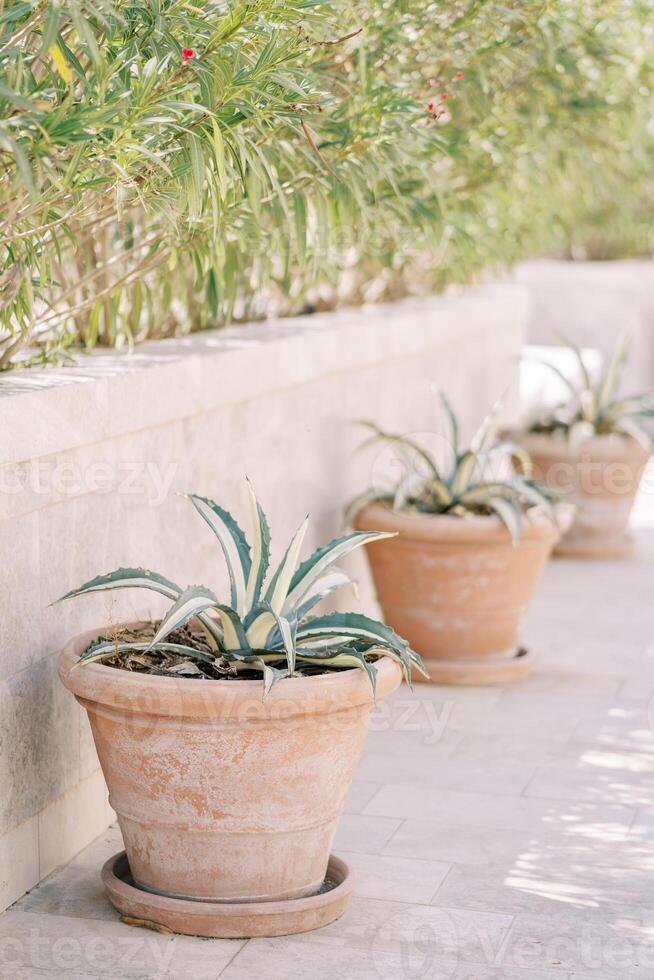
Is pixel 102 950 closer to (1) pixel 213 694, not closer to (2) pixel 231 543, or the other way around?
(1) pixel 213 694

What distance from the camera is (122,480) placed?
11.8ft

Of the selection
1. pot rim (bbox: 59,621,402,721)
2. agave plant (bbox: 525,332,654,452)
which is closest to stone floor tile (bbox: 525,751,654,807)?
pot rim (bbox: 59,621,402,721)

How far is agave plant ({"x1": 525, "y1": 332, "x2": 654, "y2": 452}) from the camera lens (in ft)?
22.8

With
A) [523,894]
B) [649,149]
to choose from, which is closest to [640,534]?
[649,149]

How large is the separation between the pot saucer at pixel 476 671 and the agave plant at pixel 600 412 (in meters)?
2.06

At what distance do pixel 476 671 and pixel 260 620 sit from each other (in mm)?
1985

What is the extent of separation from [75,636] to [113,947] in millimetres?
687

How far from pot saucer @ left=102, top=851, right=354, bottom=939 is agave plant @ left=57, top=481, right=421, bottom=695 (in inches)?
19.6

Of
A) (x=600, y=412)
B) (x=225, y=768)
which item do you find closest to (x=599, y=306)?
(x=600, y=412)

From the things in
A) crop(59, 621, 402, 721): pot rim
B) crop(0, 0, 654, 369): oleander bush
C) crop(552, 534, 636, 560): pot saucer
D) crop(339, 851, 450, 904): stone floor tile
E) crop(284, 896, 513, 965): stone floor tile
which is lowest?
crop(552, 534, 636, 560): pot saucer

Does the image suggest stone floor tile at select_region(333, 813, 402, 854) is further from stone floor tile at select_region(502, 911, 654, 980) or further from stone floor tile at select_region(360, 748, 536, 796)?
stone floor tile at select_region(502, 911, 654, 980)

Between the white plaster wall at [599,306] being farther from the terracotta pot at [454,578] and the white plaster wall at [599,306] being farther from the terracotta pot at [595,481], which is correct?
the terracotta pot at [454,578]

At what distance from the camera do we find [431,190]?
15.4ft

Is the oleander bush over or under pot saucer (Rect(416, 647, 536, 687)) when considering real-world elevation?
over
